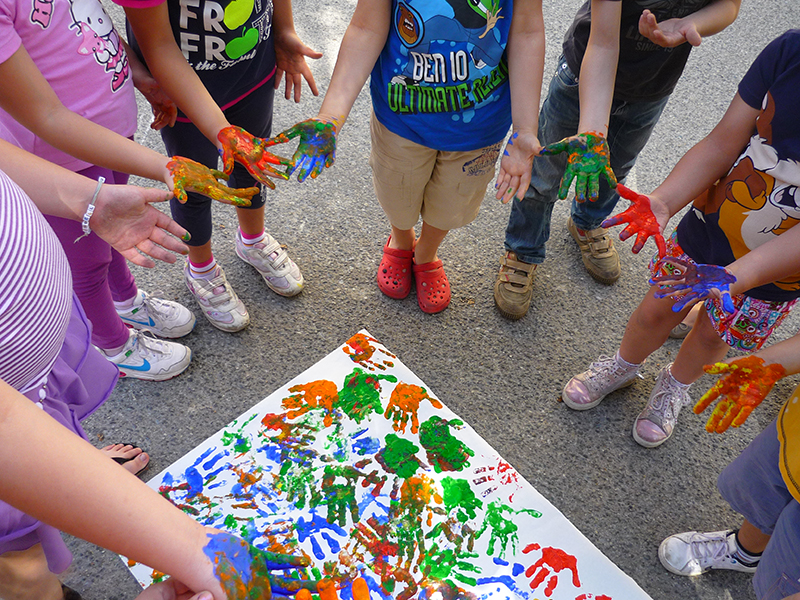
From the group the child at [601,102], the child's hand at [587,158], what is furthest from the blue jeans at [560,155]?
the child's hand at [587,158]

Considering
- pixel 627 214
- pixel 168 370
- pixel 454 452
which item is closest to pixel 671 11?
pixel 627 214

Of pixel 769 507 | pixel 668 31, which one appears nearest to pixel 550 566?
pixel 769 507

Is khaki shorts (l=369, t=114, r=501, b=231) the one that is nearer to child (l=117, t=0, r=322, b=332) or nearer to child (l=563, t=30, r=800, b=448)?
child (l=117, t=0, r=322, b=332)

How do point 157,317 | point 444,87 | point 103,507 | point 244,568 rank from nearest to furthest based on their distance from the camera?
point 103,507 → point 244,568 → point 444,87 → point 157,317

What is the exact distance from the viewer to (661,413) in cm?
150

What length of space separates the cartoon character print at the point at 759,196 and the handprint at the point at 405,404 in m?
0.80

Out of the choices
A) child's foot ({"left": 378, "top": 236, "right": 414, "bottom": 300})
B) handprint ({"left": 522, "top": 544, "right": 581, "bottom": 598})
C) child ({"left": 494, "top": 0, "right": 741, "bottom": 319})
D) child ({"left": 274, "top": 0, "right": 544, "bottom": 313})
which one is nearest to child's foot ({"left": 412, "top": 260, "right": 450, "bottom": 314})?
child's foot ({"left": 378, "top": 236, "right": 414, "bottom": 300})

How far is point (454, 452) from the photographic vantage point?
4.19ft

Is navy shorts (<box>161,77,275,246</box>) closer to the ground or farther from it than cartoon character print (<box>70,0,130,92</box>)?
closer to the ground

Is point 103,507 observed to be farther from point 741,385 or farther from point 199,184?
point 741,385

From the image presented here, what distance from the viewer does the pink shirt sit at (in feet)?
2.84

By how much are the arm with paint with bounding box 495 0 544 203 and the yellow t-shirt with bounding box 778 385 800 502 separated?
70 centimetres

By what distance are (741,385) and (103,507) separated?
107 centimetres

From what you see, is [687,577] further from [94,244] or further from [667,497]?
[94,244]
